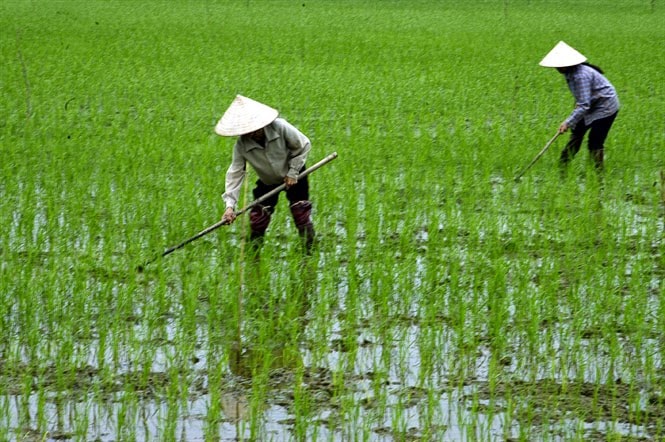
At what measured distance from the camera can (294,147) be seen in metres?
5.54

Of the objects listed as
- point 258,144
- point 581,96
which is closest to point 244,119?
point 258,144

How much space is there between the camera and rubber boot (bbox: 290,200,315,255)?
19.0 feet

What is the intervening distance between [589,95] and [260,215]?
116 inches

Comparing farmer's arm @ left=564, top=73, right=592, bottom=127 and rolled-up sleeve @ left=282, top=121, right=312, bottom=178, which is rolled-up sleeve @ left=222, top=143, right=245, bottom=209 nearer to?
rolled-up sleeve @ left=282, top=121, right=312, bottom=178

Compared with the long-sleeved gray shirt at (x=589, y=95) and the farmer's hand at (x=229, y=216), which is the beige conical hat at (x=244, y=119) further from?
the long-sleeved gray shirt at (x=589, y=95)

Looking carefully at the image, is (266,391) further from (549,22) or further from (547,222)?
(549,22)

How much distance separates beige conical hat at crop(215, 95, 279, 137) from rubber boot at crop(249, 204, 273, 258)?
0.67 metres

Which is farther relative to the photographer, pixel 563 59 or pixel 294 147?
pixel 563 59

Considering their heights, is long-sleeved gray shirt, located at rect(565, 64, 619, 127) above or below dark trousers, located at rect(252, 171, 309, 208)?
above

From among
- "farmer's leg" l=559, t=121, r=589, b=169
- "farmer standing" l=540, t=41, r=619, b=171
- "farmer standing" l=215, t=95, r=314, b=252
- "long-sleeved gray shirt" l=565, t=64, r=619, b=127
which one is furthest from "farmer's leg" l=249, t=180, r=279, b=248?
"farmer's leg" l=559, t=121, r=589, b=169

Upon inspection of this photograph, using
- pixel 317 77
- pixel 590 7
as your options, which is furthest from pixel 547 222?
pixel 590 7

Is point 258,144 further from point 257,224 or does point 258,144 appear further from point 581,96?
point 581,96

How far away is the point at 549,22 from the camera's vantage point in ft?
66.7

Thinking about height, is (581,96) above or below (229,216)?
above
